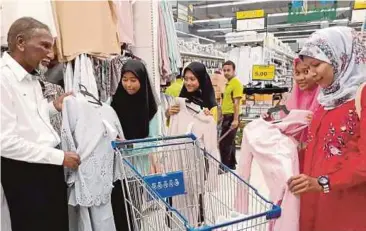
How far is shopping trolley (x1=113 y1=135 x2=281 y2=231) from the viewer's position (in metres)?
1.55

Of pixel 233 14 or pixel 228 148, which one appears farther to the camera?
pixel 233 14

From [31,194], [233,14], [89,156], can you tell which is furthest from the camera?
[233,14]

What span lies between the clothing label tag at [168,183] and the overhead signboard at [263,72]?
5322 millimetres

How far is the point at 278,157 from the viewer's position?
155 cm

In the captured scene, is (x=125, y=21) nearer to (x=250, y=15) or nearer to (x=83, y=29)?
(x=83, y=29)

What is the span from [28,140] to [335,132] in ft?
4.54

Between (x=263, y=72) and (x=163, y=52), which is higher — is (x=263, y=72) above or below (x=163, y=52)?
below

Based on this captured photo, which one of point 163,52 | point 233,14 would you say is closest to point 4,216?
point 163,52

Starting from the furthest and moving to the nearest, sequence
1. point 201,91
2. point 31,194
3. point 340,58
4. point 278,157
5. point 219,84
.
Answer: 1. point 219,84
2. point 201,91
3. point 31,194
4. point 278,157
5. point 340,58

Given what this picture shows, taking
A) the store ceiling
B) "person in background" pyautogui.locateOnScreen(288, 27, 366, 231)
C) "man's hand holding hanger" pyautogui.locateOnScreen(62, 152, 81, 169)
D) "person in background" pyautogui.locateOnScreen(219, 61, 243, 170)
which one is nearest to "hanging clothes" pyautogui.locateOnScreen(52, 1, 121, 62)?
"man's hand holding hanger" pyautogui.locateOnScreen(62, 152, 81, 169)

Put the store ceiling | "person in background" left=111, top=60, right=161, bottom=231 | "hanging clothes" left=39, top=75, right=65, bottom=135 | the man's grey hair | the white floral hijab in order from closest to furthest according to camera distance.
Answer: the white floral hijab, the man's grey hair, "hanging clothes" left=39, top=75, right=65, bottom=135, "person in background" left=111, top=60, right=161, bottom=231, the store ceiling

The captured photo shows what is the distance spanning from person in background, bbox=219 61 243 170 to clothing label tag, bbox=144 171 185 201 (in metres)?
3.58

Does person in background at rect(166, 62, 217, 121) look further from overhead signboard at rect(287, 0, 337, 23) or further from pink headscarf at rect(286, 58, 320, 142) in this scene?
overhead signboard at rect(287, 0, 337, 23)

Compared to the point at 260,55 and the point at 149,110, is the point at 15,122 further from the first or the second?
the point at 260,55
